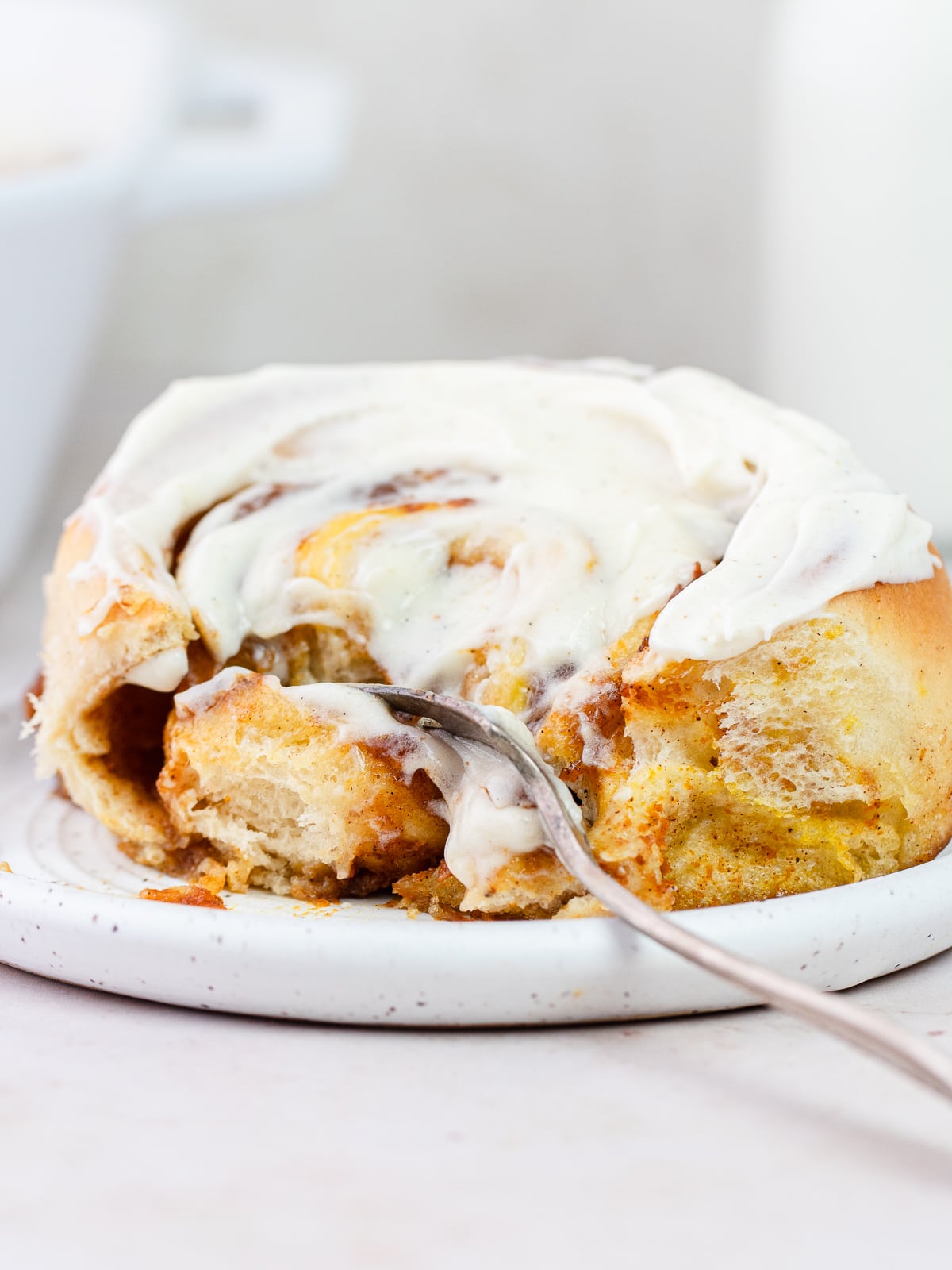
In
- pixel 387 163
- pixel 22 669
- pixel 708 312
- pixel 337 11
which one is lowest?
pixel 22 669

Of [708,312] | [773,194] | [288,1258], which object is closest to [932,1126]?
[288,1258]

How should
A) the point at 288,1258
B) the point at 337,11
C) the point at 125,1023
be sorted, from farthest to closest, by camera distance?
the point at 337,11 < the point at 125,1023 < the point at 288,1258

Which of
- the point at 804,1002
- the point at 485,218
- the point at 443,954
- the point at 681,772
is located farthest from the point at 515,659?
the point at 485,218

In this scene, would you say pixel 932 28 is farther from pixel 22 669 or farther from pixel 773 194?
pixel 22 669

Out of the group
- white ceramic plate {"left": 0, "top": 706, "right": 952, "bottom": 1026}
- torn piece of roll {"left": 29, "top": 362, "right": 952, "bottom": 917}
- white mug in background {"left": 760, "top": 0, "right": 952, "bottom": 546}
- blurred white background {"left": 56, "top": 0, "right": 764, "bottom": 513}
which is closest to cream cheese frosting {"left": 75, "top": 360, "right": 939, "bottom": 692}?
torn piece of roll {"left": 29, "top": 362, "right": 952, "bottom": 917}

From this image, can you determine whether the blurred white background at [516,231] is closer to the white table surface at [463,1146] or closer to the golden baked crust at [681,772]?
the golden baked crust at [681,772]

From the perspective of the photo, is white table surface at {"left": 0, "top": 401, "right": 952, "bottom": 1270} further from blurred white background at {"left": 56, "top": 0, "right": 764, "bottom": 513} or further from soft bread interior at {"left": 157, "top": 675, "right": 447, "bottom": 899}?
blurred white background at {"left": 56, "top": 0, "right": 764, "bottom": 513}

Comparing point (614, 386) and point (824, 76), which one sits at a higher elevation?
point (824, 76)

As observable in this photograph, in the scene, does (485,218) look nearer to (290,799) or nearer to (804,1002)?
(290,799)
